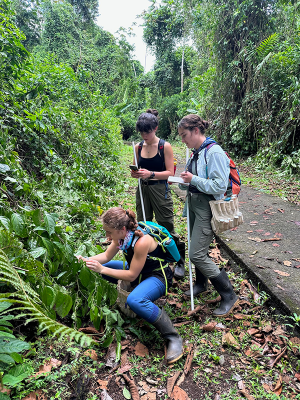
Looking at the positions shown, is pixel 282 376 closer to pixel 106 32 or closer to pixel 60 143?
pixel 60 143

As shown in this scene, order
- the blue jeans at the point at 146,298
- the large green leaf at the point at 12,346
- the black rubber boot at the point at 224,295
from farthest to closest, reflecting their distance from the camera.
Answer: the black rubber boot at the point at 224,295, the blue jeans at the point at 146,298, the large green leaf at the point at 12,346

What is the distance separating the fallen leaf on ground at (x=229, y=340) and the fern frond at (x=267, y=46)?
8775mm

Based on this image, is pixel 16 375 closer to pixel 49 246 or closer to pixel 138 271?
pixel 49 246

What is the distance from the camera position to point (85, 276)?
77.3 inches

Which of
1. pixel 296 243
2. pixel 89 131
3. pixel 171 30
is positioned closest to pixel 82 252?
pixel 296 243

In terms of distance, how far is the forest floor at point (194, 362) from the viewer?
1699 millimetres

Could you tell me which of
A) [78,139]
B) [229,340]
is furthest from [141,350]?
[78,139]

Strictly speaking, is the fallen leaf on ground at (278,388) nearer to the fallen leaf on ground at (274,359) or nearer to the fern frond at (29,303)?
the fallen leaf on ground at (274,359)

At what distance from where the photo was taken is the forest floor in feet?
5.57

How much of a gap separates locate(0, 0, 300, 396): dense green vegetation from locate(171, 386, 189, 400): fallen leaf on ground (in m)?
0.57

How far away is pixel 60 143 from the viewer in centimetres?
480

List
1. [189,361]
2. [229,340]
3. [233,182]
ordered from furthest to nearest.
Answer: [233,182] < [229,340] < [189,361]

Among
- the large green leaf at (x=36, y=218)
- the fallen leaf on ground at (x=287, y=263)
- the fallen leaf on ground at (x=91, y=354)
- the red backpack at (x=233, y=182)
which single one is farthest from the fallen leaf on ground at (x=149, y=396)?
the fallen leaf on ground at (x=287, y=263)

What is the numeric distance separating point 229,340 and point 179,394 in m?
0.67
